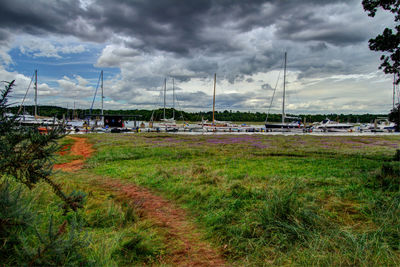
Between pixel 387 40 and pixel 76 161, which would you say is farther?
pixel 76 161

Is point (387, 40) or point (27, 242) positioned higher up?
point (387, 40)

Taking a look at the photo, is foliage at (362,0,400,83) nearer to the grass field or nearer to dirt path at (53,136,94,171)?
the grass field

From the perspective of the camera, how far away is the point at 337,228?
4.55 metres

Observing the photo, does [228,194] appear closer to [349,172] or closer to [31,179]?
[31,179]

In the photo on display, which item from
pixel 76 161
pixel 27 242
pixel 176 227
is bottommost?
pixel 76 161

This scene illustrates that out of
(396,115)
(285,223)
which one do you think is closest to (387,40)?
(396,115)

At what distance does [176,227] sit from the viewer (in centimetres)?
545

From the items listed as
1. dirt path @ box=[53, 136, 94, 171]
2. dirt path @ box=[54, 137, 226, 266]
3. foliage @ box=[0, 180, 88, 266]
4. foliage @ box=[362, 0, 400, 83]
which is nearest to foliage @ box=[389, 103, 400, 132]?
foliage @ box=[362, 0, 400, 83]

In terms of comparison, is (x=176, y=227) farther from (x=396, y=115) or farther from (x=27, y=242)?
(x=396, y=115)

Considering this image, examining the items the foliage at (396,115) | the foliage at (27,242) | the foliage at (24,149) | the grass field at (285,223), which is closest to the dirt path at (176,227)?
the grass field at (285,223)

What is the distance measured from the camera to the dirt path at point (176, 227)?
13.6ft

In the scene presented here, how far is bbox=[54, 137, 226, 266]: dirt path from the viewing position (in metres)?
4.14

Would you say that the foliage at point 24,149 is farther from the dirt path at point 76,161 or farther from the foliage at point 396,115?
the foliage at point 396,115

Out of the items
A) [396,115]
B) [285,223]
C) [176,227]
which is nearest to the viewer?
[285,223]
